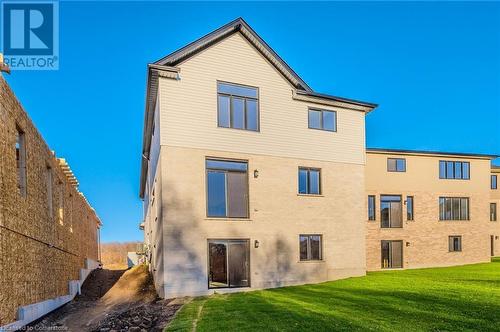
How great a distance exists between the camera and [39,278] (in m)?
11.3

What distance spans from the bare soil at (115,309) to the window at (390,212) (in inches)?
558

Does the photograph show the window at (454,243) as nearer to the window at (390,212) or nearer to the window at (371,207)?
the window at (390,212)

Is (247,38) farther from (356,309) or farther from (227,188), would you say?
(356,309)

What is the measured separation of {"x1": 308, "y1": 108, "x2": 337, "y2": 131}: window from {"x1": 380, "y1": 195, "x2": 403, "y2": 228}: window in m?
7.80

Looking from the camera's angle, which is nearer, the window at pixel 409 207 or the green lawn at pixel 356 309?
the green lawn at pixel 356 309

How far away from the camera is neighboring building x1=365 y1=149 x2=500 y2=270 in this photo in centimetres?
2253

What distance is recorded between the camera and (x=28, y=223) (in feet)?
33.9

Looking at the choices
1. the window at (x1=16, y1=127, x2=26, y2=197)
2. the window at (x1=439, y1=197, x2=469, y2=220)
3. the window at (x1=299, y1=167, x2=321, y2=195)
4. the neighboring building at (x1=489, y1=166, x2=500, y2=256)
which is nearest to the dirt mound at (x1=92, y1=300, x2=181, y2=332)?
the window at (x1=16, y1=127, x2=26, y2=197)

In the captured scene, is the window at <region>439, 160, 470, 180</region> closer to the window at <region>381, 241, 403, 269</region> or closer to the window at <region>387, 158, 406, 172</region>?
the window at <region>387, 158, 406, 172</region>

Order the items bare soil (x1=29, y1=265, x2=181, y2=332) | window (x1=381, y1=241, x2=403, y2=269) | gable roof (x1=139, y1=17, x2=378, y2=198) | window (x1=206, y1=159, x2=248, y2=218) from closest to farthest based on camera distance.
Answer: bare soil (x1=29, y1=265, x2=181, y2=332), gable roof (x1=139, y1=17, x2=378, y2=198), window (x1=206, y1=159, x2=248, y2=218), window (x1=381, y1=241, x2=403, y2=269)

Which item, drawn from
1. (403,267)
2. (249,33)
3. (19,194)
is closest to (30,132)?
(19,194)

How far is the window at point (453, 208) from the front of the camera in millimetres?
23969

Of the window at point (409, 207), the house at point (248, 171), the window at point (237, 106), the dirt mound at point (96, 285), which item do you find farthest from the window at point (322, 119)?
A: the dirt mound at point (96, 285)

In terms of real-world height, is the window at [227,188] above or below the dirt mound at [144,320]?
above
